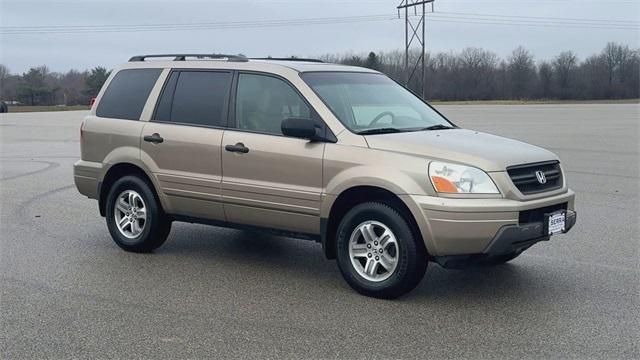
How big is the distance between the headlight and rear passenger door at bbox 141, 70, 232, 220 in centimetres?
215

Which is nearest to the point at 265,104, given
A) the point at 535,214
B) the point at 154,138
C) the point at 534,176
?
the point at 154,138

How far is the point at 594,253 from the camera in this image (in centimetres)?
707

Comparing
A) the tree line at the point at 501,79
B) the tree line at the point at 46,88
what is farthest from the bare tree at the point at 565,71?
the tree line at the point at 46,88

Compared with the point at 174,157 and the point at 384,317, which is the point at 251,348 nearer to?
the point at 384,317

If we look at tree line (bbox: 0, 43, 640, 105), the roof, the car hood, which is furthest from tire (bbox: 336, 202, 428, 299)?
tree line (bbox: 0, 43, 640, 105)

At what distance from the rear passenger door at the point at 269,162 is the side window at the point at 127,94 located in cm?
125

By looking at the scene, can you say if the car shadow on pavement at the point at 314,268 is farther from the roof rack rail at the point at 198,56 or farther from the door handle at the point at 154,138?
the roof rack rail at the point at 198,56

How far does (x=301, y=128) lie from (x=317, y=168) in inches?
14.0

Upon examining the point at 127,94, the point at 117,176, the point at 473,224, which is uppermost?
the point at 127,94

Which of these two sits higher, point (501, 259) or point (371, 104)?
point (371, 104)

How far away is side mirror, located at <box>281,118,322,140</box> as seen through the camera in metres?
5.79

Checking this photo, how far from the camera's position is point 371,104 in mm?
6488

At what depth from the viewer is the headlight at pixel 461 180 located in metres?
5.25

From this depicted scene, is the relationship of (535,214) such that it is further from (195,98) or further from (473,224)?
(195,98)
